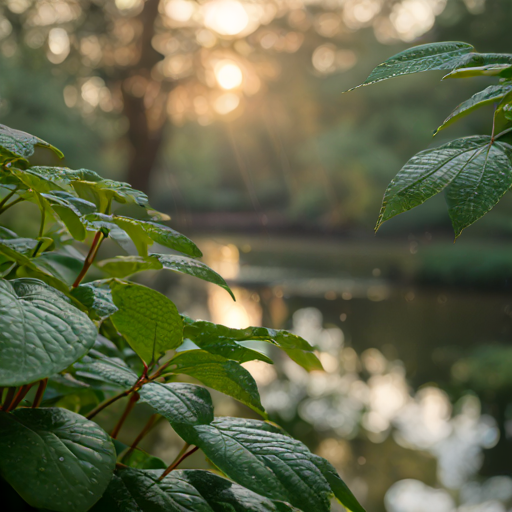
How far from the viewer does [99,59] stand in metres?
2.81

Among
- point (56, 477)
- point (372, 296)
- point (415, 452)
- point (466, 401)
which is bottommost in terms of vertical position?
point (56, 477)

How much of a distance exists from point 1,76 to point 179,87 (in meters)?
0.95

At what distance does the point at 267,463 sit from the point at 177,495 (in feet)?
0.15

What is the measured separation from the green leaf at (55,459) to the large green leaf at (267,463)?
34 mm

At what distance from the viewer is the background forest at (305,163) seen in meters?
1.74

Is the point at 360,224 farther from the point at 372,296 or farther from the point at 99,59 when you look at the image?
the point at 99,59

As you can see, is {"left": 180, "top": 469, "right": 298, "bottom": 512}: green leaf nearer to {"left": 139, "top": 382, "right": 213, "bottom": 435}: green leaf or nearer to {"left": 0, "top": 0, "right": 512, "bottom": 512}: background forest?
{"left": 139, "top": 382, "right": 213, "bottom": 435}: green leaf

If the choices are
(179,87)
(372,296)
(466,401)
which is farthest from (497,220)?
(179,87)

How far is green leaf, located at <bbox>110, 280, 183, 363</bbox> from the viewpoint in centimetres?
17

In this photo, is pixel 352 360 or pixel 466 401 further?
pixel 352 360

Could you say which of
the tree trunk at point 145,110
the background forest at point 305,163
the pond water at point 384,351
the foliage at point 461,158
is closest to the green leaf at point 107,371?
the foliage at point 461,158

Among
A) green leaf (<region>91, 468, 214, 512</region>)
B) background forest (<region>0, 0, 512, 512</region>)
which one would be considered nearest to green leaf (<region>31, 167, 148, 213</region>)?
green leaf (<region>91, 468, 214, 512</region>)

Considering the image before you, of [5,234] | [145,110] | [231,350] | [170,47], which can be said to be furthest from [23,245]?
[170,47]

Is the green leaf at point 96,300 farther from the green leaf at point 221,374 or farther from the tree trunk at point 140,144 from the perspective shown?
the tree trunk at point 140,144
